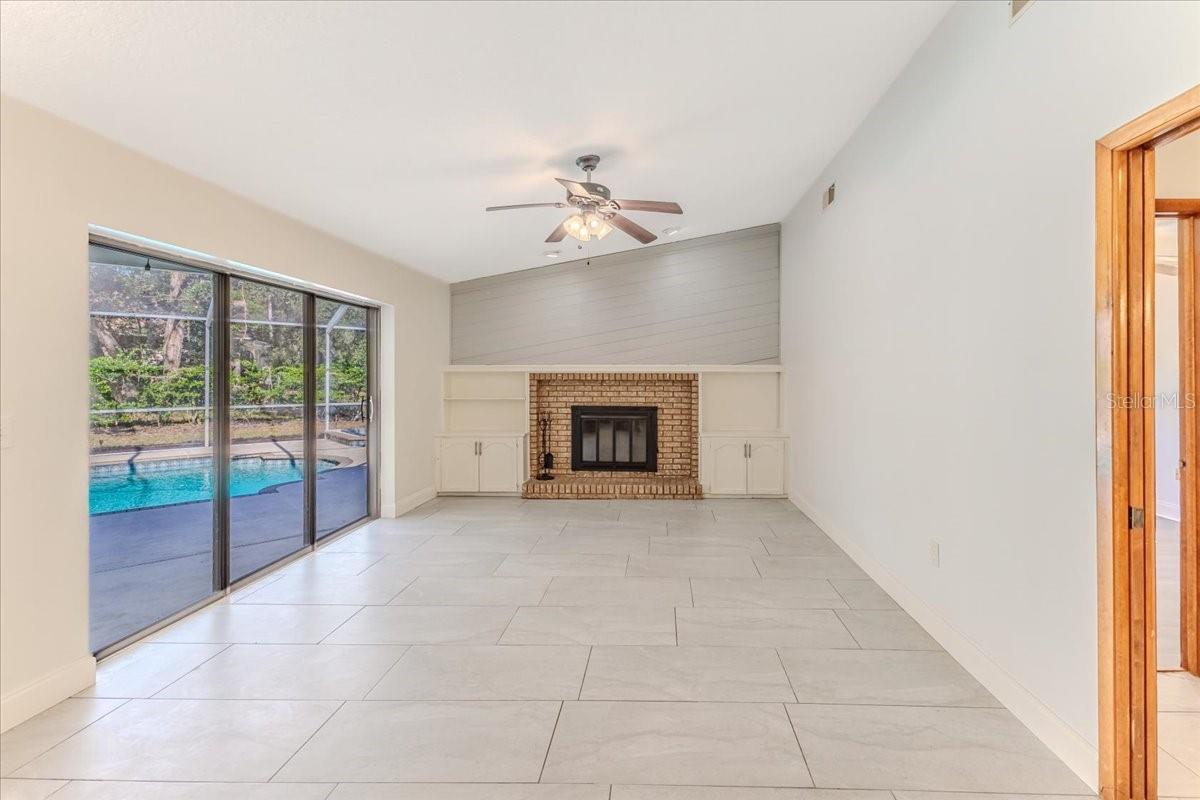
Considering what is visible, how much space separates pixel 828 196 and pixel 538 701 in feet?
15.1

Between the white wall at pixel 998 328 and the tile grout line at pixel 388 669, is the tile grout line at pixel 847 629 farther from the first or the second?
the tile grout line at pixel 388 669

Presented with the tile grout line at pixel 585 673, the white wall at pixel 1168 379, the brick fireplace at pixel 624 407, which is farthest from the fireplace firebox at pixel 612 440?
the white wall at pixel 1168 379

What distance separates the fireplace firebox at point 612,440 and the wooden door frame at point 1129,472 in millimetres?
5905

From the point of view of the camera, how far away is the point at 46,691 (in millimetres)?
2637

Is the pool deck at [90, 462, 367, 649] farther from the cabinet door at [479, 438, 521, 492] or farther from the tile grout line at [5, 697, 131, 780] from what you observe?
the cabinet door at [479, 438, 521, 492]

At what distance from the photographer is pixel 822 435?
5.67 metres

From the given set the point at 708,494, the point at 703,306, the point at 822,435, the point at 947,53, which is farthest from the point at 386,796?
the point at 703,306

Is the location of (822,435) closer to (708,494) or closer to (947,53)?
(708,494)

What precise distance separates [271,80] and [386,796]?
2.83m

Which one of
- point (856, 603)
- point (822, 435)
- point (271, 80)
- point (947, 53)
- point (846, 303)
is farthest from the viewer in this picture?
point (822, 435)

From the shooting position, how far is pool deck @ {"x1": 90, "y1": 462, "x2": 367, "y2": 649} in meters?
3.63

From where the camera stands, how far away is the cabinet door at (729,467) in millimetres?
7312

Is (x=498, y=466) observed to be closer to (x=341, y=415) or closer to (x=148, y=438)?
(x=341, y=415)

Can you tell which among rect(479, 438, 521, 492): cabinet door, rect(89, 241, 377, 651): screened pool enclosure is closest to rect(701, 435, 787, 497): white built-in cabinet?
rect(479, 438, 521, 492): cabinet door
